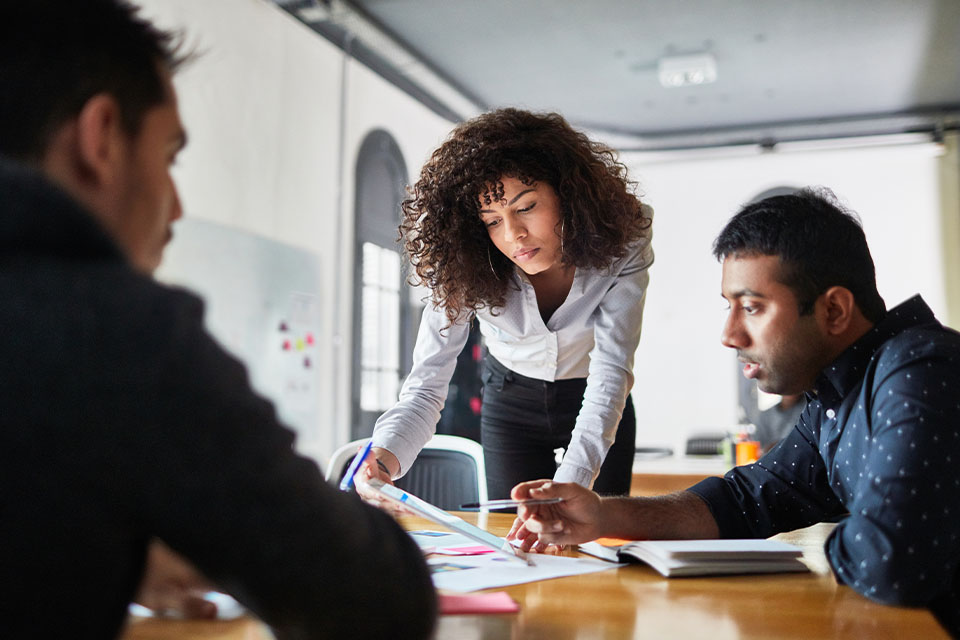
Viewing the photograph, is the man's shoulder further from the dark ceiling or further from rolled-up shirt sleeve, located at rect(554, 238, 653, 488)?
the dark ceiling

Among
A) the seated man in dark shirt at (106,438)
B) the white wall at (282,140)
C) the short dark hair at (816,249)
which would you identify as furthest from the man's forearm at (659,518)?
the white wall at (282,140)

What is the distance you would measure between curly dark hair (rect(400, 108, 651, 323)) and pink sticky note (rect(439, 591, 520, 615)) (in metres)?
1.07

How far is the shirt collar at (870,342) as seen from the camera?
129 centimetres

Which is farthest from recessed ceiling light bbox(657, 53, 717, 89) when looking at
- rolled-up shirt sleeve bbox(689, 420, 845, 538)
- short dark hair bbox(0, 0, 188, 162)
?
short dark hair bbox(0, 0, 188, 162)

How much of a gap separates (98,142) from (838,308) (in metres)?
1.14

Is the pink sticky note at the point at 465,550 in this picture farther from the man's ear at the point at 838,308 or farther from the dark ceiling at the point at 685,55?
the dark ceiling at the point at 685,55

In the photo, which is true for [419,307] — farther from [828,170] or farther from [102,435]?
[102,435]

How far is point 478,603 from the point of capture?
0.90 metres

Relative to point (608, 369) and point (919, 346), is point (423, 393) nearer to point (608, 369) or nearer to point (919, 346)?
point (608, 369)

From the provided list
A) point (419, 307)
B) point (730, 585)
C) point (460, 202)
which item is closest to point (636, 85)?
point (419, 307)

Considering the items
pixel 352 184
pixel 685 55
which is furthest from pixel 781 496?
pixel 685 55

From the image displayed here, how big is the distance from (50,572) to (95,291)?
0.16 meters

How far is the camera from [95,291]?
470 mm

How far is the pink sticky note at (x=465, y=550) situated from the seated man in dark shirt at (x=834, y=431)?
7 cm
